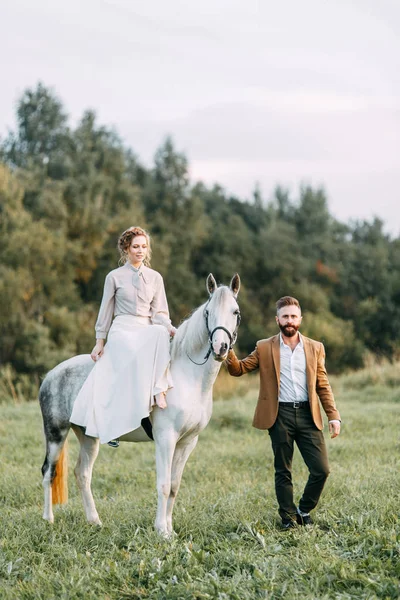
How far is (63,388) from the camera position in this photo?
21.4 ft

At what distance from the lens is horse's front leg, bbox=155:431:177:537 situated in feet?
18.3

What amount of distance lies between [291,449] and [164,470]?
1.13 metres

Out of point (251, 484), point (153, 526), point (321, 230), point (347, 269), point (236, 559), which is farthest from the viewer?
point (321, 230)

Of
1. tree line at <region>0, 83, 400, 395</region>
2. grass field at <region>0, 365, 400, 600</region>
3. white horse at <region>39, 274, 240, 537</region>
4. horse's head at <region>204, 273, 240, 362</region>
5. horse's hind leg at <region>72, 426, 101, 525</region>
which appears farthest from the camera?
tree line at <region>0, 83, 400, 395</region>

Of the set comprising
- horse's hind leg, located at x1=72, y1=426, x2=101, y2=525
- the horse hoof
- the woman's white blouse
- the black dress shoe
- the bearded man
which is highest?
the woman's white blouse

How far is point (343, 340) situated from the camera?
39.4 metres

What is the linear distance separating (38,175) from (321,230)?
26.1 meters

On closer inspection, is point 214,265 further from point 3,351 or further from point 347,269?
point 3,351

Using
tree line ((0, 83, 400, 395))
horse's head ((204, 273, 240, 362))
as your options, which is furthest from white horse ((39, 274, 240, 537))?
tree line ((0, 83, 400, 395))

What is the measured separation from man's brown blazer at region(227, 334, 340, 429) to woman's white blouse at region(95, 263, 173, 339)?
35.0 inches

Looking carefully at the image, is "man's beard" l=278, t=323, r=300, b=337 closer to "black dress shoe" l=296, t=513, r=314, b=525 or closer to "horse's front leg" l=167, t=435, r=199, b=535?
"horse's front leg" l=167, t=435, r=199, b=535

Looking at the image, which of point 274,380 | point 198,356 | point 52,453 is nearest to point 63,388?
point 52,453

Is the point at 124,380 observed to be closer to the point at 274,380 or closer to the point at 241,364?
the point at 241,364

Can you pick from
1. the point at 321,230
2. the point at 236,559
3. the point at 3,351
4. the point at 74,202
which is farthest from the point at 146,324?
the point at 321,230
